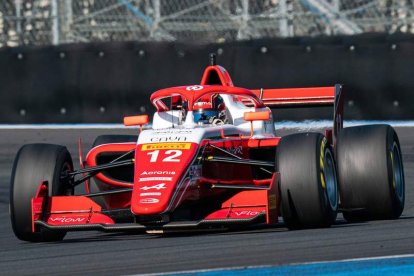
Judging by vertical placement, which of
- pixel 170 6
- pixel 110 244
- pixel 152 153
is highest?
pixel 170 6

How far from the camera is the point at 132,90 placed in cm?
1482

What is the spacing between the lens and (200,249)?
7.18m

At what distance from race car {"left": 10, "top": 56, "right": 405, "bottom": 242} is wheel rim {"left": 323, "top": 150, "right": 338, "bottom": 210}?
10 mm

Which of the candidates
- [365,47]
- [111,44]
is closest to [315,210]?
[365,47]

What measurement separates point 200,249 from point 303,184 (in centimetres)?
103

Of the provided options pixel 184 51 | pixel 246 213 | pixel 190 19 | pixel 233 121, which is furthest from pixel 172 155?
pixel 184 51

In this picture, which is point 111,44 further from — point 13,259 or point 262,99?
point 13,259

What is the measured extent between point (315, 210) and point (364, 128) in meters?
1.13

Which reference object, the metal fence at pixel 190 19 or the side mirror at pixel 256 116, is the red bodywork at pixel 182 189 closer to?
the side mirror at pixel 256 116

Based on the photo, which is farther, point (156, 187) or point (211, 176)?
point (211, 176)

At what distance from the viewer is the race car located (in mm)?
7887

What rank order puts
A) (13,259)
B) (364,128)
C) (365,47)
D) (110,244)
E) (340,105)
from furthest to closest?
(365,47), (340,105), (364,128), (110,244), (13,259)

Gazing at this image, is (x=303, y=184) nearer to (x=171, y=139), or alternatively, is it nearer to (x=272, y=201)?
(x=272, y=201)

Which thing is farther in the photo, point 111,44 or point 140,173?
point 111,44
